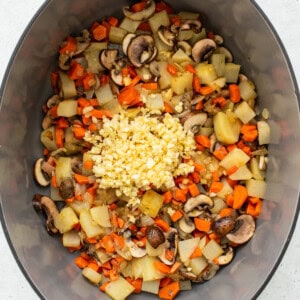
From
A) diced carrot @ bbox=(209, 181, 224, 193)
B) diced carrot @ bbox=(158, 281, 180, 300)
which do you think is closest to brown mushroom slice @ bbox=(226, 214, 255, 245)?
diced carrot @ bbox=(209, 181, 224, 193)

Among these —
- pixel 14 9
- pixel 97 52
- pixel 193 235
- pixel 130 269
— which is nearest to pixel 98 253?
pixel 130 269

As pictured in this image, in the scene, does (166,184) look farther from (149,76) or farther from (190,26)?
(190,26)

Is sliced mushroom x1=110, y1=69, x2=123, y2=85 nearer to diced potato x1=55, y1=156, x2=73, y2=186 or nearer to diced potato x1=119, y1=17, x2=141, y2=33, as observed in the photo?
diced potato x1=119, y1=17, x2=141, y2=33

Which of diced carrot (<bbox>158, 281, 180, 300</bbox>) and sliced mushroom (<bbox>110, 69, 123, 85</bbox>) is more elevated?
sliced mushroom (<bbox>110, 69, 123, 85</bbox>)

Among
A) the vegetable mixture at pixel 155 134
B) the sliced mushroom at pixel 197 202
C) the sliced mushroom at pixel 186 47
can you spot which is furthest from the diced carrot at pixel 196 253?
the sliced mushroom at pixel 186 47

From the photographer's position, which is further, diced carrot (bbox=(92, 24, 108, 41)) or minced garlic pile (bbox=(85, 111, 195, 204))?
diced carrot (bbox=(92, 24, 108, 41))

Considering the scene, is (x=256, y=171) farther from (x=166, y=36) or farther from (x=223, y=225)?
(x=166, y=36)

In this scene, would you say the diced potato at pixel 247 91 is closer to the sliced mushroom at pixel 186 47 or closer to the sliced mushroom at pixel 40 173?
the sliced mushroom at pixel 186 47
